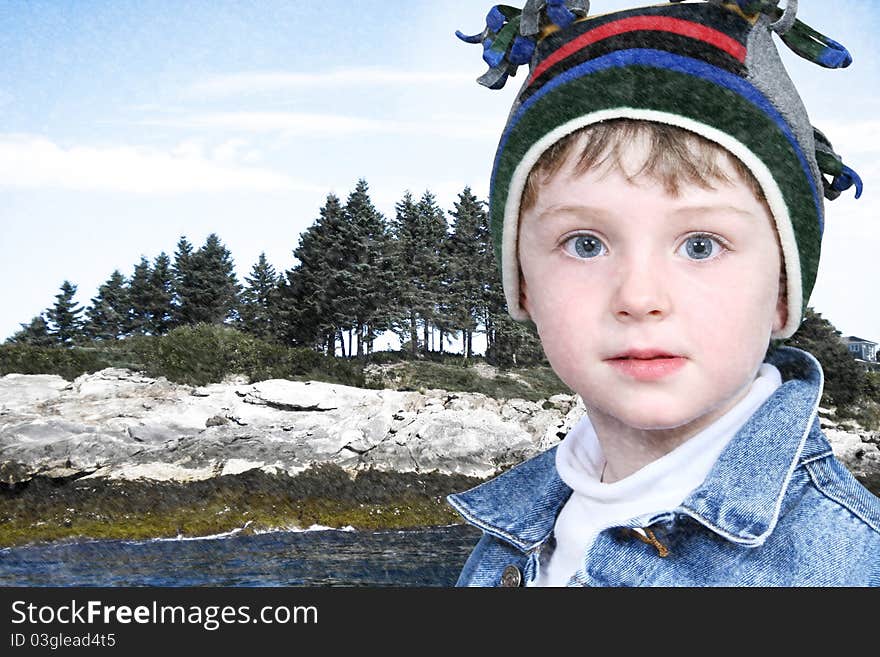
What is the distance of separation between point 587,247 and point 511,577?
0.75m

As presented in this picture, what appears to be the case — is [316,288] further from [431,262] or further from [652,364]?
[652,364]

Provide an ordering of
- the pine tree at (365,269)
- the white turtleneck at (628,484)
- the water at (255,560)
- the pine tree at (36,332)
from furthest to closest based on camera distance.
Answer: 1. the pine tree at (36,332)
2. the pine tree at (365,269)
3. the water at (255,560)
4. the white turtleneck at (628,484)

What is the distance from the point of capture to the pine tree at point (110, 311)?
31.5 m

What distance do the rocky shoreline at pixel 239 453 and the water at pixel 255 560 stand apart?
1.52ft

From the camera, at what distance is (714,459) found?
155 centimetres

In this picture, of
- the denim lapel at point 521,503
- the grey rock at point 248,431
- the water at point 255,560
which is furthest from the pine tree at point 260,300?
the denim lapel at point 521,503

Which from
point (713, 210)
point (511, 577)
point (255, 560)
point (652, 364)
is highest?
point (713, 210)

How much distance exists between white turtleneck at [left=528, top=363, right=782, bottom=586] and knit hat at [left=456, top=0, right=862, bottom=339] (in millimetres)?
196

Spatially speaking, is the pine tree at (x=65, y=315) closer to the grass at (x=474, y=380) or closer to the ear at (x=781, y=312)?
the grass at (x=474, y=380)

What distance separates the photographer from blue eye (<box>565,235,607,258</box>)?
146cm

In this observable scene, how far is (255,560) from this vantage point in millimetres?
12750

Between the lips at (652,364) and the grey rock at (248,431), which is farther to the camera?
the grey rock at (248,431)

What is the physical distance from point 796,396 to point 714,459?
20 cm

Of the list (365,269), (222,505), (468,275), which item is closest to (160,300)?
(365,269)
